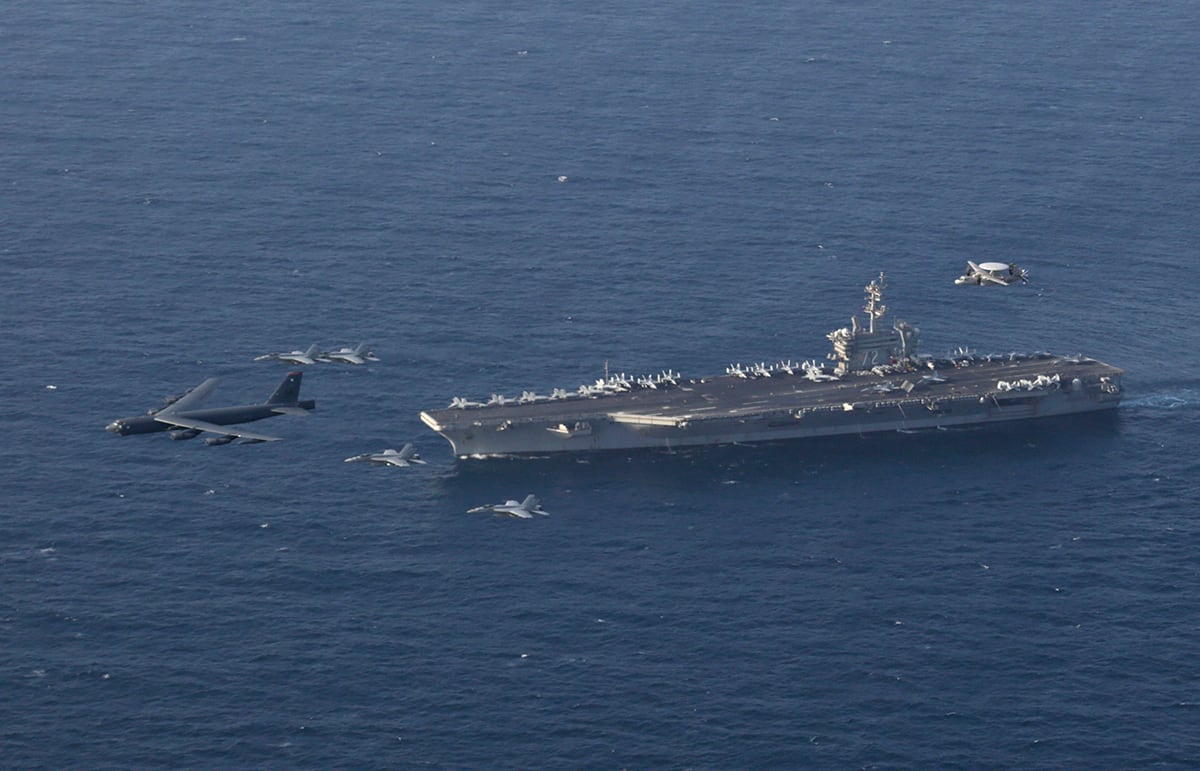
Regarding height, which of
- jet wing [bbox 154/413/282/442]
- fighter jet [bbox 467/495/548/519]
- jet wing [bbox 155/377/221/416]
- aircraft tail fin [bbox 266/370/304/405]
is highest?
aircraft tail fin [bbox 266/370/304/405]

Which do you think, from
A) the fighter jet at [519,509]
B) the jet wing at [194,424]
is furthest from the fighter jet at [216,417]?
the fighter jet at [519,509]

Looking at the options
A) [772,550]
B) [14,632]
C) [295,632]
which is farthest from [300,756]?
[772,550]

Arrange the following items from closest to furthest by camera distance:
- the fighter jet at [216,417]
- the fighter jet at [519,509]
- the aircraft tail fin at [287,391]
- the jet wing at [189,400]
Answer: the fighter jet at [216,417] < the aircraft tail fin at [287,391] < the fighter jet at [519,509] < the jet wing at [189,400]

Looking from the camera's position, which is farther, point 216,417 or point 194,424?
point 216,417

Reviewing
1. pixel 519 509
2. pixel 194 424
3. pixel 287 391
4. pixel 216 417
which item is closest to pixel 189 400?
pixel 216 417

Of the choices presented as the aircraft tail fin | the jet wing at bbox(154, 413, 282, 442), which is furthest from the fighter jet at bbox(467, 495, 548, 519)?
the jet wing at bbox(154, 413, 282, 442)

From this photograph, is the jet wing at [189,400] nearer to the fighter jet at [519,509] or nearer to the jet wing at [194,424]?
the jet wing at [194,424]

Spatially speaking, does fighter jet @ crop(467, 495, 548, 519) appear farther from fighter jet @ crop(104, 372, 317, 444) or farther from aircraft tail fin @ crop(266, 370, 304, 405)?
aircraft tail fin @ crop(266, 370, 304, 405)

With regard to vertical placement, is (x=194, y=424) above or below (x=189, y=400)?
below

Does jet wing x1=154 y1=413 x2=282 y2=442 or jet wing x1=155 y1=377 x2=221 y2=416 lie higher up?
jet wing x1=155 y1=377 x2=221 y2=416

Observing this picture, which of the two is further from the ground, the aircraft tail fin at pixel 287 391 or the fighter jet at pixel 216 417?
A: the aircraft tail fin at pixel 287 391

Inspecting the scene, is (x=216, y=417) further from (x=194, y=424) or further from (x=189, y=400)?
(x=189, y=400)
